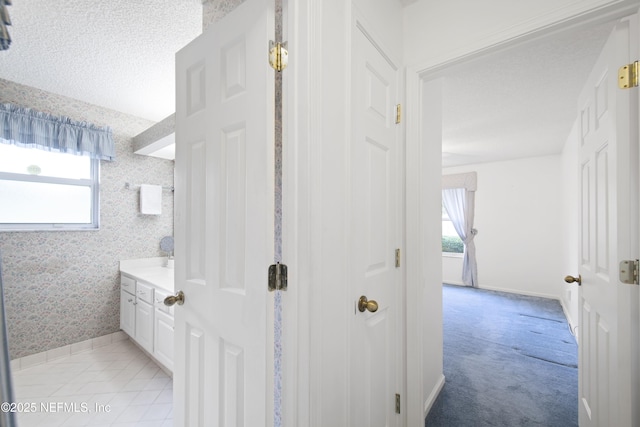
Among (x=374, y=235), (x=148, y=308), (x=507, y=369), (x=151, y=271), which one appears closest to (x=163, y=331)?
(x=148, y=308)

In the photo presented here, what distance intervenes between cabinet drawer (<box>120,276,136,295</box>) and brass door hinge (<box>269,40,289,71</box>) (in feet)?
8.88

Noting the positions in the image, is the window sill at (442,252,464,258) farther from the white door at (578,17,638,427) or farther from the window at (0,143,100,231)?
the window at (0,143,100,231)

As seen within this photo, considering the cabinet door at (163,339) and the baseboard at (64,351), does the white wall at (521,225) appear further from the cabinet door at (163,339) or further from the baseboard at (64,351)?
the baseboard at (64,351)

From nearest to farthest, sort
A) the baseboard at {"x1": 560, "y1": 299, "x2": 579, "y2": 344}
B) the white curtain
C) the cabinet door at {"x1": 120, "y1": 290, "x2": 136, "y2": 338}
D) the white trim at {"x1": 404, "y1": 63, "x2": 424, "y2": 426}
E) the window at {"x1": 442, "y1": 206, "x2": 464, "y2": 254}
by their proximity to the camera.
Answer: the white trim at {"x1": 404, "y1": 63, "x2": 424, "y2": 426} → the cabinet door at {"x1": 120, "y1": 290, "x2": 136, "y2": 338} → the baseboard at {"x1": 560, "y1": 299, "x2": 579, "y2": 344} → the white curtain → the window at {"x1": 442, "y1": 206, "x2": 464, "y2": 254}

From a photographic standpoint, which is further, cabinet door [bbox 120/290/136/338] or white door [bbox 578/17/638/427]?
cabinet door [bbox 120/290/136/338]

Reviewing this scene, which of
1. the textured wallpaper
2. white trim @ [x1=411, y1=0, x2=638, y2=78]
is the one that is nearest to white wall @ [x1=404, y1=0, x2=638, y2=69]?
white trim @ [x1=411, y1=0, x2=638, y2=78]

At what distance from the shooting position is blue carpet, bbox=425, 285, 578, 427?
1809 mm

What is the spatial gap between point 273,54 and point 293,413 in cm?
119

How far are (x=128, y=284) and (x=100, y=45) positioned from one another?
2157 mm

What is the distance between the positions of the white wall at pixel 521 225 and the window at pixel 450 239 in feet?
1.48

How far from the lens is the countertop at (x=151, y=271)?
7.91 feet

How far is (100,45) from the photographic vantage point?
6.26ft

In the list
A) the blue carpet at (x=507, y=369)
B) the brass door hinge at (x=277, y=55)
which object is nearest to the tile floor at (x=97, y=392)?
the blue carpet at (x=507, y=369)

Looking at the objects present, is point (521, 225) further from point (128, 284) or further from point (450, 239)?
point (128, 284)
